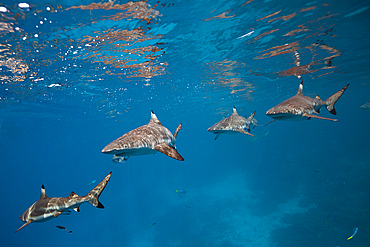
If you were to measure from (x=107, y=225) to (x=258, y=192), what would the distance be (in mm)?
31854

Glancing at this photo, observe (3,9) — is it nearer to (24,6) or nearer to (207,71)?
(24,6)

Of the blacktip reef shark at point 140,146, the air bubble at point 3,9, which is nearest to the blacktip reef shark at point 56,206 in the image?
the blacktip reef shark at point 140,146

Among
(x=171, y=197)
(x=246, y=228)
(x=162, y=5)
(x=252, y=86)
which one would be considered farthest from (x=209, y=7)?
(x=171, y=197)

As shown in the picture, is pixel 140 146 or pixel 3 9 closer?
pixel 140 146

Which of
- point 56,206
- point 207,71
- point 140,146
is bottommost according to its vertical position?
point 56,206

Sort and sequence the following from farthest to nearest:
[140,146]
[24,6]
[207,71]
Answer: [207,71] < [24,6] < [140,146]

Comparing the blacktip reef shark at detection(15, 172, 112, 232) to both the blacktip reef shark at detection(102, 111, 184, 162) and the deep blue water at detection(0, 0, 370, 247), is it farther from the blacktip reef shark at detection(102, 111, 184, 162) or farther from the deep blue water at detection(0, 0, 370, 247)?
the deep blue water at detection(0, 0, 370, 247)

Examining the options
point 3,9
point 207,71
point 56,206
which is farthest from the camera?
point 207,71

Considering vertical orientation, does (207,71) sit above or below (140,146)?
above

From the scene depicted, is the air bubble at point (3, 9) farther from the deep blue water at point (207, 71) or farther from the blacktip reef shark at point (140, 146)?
the blacktip reef shark at point (140, 146)

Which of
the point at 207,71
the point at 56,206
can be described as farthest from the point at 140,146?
the point at 207,71

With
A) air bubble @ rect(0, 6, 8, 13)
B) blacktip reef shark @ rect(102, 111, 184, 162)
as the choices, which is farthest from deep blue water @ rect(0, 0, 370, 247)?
blacktip reef shark @ rect(102, 111, 184, 162)

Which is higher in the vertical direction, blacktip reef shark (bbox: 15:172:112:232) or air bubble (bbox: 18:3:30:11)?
air bubble (bbox: 18:3:30:11)

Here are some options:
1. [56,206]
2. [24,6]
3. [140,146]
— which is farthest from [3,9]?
[140,146]
